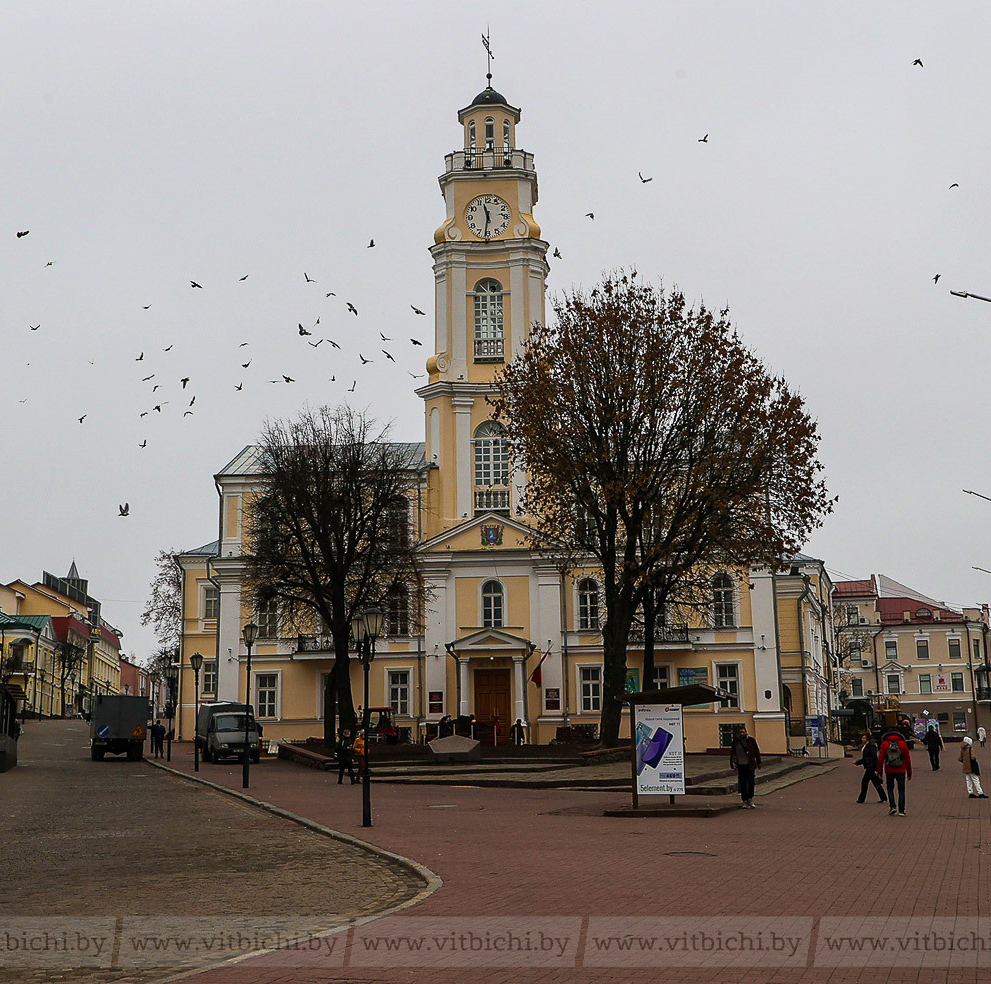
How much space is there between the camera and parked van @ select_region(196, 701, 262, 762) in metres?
44.0

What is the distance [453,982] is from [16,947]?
3777mm

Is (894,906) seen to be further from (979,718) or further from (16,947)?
(979,718)

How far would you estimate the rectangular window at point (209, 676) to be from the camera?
61281 mm

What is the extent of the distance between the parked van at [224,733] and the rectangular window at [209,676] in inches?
564

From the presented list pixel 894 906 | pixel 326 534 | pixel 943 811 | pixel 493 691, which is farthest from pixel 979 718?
pixel 894 906

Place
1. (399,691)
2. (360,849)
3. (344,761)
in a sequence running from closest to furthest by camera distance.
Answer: (360,849)
(344,761)
(399,691)

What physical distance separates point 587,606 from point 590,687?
352 centimetres

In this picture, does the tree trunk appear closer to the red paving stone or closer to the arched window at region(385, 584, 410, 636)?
the red paving stone

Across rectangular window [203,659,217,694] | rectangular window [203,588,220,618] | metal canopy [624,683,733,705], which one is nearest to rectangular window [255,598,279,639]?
rectangular window [203,659,217,694]

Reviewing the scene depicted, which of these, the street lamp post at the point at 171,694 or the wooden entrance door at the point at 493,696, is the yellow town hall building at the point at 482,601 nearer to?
the wooden entrance door at the point at 493,696

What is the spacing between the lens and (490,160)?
194 ft

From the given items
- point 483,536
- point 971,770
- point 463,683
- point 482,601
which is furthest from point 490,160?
point 971,770

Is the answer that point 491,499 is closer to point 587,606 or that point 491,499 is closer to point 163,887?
point 587,606

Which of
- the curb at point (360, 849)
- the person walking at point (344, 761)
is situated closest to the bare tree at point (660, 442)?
the person walking at point (344, 761)
